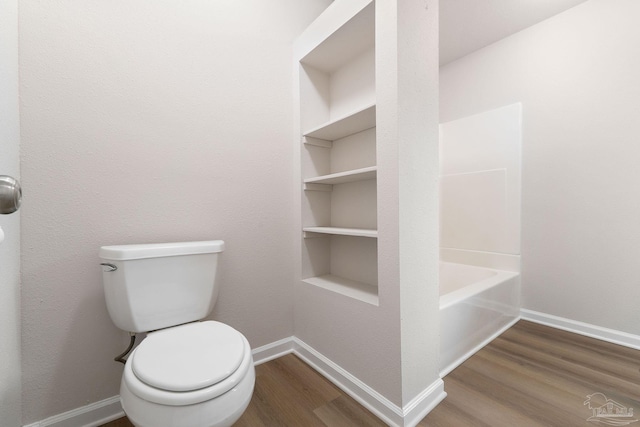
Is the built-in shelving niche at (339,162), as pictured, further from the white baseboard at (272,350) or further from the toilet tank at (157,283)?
the toilet tank at (157,283)

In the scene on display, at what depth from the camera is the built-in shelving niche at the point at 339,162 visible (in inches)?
61.9

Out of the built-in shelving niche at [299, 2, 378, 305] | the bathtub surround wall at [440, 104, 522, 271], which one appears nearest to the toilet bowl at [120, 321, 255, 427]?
the built-in shelving niche at [299, 2, 378, 305]

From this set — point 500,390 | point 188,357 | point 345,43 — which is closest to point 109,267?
point 188,357

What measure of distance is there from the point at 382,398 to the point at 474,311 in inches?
34.2

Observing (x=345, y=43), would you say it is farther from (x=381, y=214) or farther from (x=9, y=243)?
(x=9, y=243)

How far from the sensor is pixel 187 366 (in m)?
0.82

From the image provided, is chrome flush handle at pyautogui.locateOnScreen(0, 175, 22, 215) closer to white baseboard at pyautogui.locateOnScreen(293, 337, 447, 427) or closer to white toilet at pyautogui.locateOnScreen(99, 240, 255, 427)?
white toilet at pyautogui.locateOnScreen(99, 240, 255, 427)

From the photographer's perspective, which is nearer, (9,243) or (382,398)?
(9,243)

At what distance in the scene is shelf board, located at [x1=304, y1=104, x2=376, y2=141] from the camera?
4.49 feet

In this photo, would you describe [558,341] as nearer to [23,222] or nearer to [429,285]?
[429,285]

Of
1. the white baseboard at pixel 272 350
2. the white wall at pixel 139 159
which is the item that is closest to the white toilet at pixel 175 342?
the white wall at pixel 139 159

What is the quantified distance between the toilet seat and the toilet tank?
15 centimetres

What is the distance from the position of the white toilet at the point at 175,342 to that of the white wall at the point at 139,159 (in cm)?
22

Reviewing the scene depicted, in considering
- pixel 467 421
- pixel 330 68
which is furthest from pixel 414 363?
pixel 330 68
